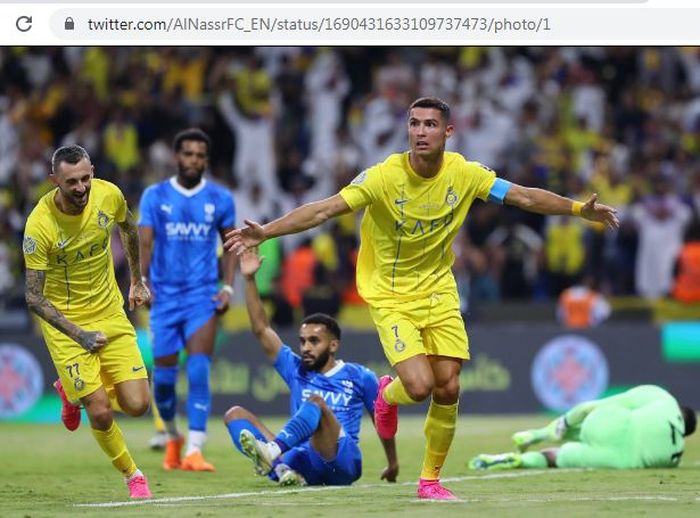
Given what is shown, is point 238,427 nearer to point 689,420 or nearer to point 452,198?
point 452,198

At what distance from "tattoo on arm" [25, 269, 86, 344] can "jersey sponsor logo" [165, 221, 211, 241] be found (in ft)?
11.8

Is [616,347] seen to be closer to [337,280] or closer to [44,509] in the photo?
A: [337,280]

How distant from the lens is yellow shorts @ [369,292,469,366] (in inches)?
409

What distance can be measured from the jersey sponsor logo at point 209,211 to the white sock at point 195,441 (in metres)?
1.91

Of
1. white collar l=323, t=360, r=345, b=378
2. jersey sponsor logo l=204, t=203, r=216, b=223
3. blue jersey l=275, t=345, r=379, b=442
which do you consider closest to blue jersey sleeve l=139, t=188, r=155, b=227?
jersey sponsor logo l=204, t=203, r=216, b=223

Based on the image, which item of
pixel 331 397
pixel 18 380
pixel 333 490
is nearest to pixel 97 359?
pixel 333 490

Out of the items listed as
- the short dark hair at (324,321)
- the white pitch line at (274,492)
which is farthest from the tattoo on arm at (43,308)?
the short dark hair at (324,321)

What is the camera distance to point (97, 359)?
10.7m

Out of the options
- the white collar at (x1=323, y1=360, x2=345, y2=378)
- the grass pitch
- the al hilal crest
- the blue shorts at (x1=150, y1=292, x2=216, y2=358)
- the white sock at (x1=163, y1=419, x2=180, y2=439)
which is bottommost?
the grass pitch

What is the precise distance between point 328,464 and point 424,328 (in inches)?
67.8

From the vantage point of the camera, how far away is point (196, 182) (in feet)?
46.3

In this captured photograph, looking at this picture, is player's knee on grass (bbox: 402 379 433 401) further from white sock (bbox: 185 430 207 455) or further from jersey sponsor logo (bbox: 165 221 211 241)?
jersey sponsor logo (bbox: 165 221 211 241)

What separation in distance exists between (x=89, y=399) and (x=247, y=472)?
10.0 feet

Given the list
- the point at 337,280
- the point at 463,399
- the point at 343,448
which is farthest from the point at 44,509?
the point at 337,280
